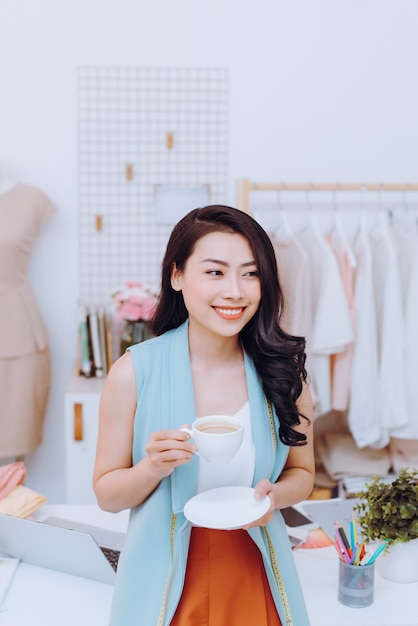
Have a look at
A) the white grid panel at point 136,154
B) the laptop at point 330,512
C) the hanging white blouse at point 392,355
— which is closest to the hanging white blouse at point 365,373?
the hanging white blouse at point 392,355

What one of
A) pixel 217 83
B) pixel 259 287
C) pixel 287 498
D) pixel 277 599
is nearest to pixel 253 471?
pixel 287 498

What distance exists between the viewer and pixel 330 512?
1831mm

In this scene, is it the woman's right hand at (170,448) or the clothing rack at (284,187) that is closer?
the woman's right hand at (170,448)

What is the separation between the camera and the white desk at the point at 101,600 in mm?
1364

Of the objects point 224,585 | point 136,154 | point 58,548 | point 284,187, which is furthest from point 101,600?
point 136,154

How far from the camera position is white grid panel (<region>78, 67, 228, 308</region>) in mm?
3361

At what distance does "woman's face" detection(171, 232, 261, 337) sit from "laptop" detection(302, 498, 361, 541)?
0.69m

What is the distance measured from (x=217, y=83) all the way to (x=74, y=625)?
2.61m

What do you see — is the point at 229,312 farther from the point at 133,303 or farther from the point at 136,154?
the point at 136,154

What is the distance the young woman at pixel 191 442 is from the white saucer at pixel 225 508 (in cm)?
2

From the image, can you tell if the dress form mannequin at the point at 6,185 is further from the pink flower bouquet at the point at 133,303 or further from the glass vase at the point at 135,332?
the glass vase at the point at 135,332

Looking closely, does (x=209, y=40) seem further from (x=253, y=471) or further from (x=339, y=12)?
(x=253, y=471)

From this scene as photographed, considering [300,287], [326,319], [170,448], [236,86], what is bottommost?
[170,448]

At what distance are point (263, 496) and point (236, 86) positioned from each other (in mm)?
2577
